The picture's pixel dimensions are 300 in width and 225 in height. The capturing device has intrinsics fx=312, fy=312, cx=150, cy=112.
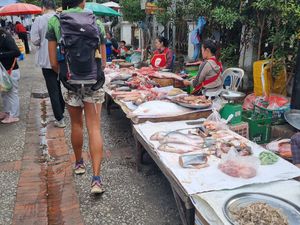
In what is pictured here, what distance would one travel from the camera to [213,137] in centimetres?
341

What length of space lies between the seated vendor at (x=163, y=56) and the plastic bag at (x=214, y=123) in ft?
10.8

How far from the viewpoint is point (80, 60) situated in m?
3.12

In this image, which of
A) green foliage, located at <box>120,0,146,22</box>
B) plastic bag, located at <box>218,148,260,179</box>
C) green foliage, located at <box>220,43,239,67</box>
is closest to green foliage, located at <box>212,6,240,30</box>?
green foliage, located at <box>220,43,239,67</box>

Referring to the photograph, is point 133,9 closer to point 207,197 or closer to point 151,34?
point 151,34

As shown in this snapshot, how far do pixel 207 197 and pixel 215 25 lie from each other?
5.80 m

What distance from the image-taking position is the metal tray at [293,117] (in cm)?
406

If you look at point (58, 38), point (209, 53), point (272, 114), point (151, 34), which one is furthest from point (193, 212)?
point (151, 34)

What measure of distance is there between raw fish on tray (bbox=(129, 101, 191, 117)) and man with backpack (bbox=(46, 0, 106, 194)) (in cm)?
79

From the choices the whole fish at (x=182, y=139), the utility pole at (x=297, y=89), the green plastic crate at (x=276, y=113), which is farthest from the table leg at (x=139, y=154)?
the utility pole at (x=297, y=89)

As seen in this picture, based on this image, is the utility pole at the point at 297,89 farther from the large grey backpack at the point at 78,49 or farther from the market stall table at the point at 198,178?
the large grey backpack at the point at 78,49

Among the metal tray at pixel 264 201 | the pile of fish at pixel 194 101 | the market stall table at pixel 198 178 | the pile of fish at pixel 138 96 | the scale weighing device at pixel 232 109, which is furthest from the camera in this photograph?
the pile of fish at pixel 138 96

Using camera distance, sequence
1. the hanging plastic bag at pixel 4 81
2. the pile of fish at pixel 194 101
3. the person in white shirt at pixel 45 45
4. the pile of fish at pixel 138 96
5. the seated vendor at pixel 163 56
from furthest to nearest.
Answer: the seated vendor at pixel 163 56 < the hanging plastic bag at pixel 4 81 < the person in white shirt at pixel 45 45 < the pile of fish at pixel 138 96 < the pile of fish at pixel 194 101

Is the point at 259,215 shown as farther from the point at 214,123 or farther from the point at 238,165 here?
the point at 214,123

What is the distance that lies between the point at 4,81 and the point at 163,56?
→ 339 centimetres
